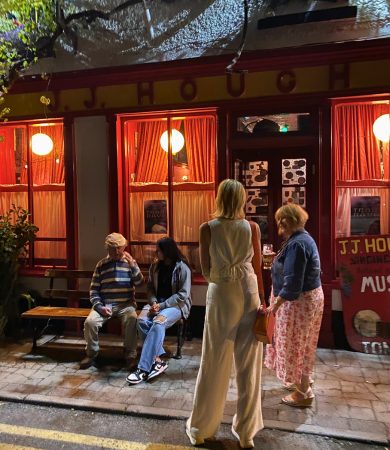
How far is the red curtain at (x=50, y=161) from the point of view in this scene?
698 cm

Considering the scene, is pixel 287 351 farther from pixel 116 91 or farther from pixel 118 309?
pixel 116 91

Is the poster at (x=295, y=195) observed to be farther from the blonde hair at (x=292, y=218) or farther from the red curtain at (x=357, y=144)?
the blonde hair at (x=292, y=218)

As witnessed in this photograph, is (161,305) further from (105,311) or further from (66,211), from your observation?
(66,211)

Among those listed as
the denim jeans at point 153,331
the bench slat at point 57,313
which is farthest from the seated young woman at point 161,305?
the bench slat at point 57,313

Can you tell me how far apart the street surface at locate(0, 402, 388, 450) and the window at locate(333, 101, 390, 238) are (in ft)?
9.91

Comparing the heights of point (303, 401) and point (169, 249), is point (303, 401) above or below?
below

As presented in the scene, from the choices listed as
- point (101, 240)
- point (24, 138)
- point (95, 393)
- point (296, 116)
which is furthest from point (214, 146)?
point (95, 393)

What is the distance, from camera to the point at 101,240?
6598 mm

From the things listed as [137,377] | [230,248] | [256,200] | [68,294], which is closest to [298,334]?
[230,248]

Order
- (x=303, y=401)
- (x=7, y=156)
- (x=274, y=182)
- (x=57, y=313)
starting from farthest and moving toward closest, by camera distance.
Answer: (x=7, y=156), (x=274, y=182), (x=57, y=313), (x=303, y=401)

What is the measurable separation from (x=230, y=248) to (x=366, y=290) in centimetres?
270

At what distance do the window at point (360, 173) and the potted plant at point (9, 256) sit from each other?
4364mm

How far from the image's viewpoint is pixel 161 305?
5.23 metres

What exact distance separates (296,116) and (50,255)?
4349mm
